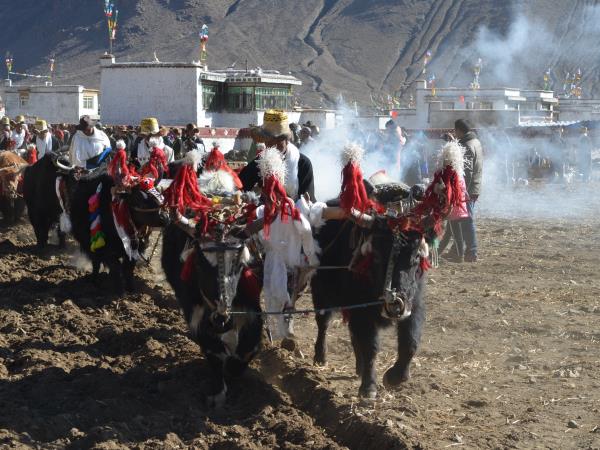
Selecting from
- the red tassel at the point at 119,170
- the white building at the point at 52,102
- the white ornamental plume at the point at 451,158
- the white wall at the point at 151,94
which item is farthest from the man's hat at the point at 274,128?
the white building at the point at 52,102

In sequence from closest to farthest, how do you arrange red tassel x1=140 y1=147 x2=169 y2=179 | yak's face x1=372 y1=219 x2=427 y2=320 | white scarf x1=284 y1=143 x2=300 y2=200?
yak's face x1=372 y1=219 x2=427 y2=320, white scarf x1=284 y1=143 x2=300 y2=200, red tassel x1=140 y1=147 x2=169 y2=179

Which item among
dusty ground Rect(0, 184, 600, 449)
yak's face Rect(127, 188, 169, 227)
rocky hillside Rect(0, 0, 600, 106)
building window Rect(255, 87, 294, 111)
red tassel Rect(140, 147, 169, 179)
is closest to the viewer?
dusty ground Rect(0, 184, 600, 449)

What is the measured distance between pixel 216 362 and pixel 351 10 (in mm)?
108018

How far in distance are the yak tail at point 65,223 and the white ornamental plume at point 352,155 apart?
5.66m

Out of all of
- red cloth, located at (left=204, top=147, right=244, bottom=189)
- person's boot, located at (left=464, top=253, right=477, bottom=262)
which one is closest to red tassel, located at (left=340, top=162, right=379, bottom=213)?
red cloth, located at (left=204, top=147, right=244, bottom=189)

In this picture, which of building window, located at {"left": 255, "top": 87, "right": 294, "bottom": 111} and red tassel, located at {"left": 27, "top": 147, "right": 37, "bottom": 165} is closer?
red tassel, located at {"left": 27, "top": 147, "right": 37, "bottom": 165}

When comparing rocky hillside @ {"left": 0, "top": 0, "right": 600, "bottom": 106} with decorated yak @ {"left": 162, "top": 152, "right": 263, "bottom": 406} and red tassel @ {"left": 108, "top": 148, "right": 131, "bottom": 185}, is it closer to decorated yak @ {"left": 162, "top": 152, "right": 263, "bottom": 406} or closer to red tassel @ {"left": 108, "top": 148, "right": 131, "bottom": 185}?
red tassel @ {"left": 108, "top": 148, "right": 131, "bottom": 185}

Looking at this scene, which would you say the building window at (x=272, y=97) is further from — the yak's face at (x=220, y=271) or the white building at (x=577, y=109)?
the yak's face at (x=220, y=271)

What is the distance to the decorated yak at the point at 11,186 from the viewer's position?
15555 mm

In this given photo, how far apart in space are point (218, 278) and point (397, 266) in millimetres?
1270

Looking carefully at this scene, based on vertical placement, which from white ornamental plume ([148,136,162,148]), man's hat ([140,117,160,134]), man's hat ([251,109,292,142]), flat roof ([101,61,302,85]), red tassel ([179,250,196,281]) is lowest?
red tassel ([179,250,196,281])

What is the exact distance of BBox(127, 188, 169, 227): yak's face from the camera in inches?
377

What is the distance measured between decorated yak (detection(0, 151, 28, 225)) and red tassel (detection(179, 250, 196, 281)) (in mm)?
8970

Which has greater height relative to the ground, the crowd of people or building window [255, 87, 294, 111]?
building window [255, 87, 294, 111]
